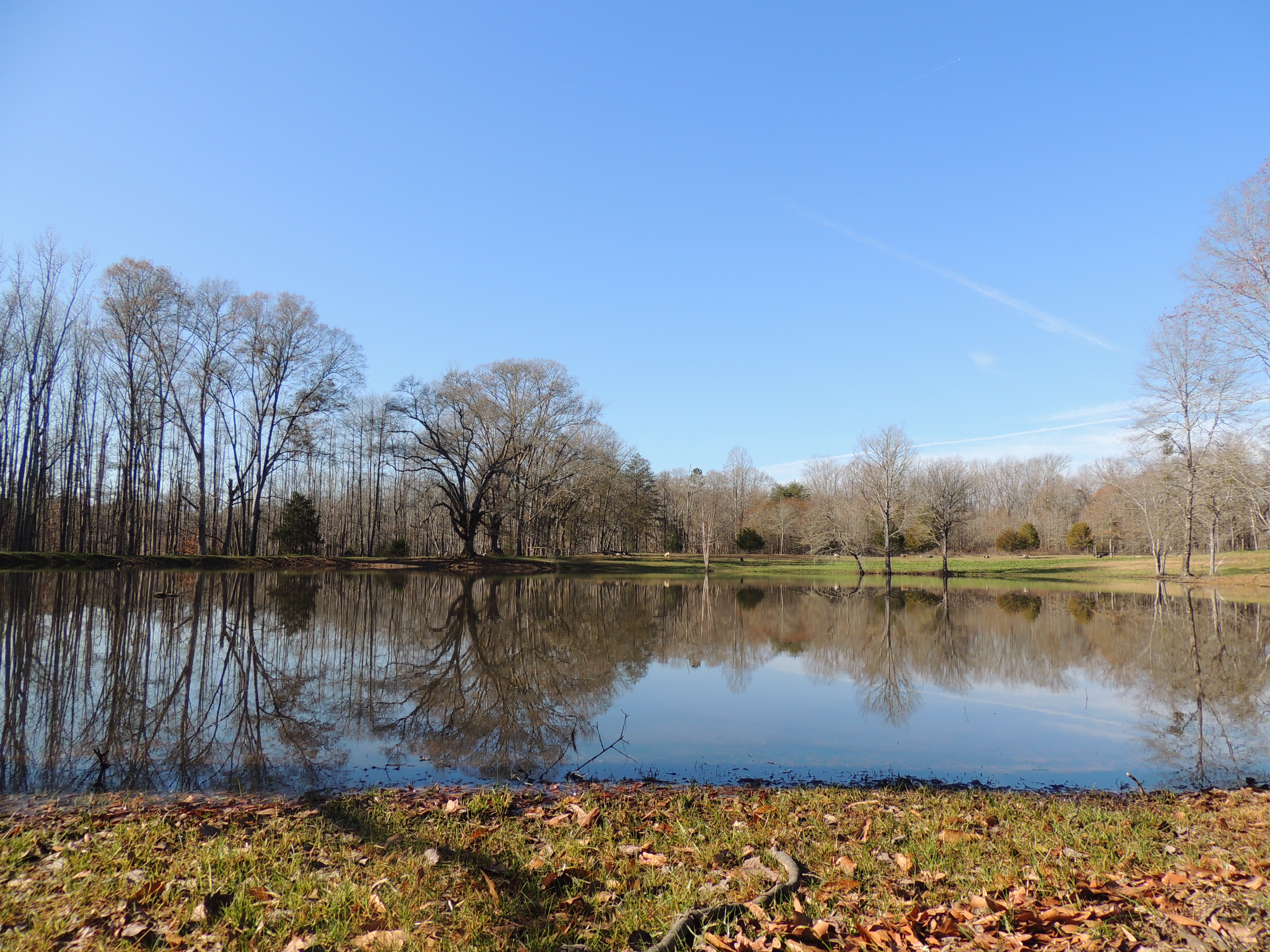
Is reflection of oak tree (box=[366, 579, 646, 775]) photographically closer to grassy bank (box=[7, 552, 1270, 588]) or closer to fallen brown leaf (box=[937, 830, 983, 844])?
fallen brown leaf (box=[937, 830, 983, 844])

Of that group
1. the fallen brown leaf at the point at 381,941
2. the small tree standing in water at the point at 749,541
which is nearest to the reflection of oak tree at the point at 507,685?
the fallen brown leaf at the point at 381,941

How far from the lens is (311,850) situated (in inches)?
155

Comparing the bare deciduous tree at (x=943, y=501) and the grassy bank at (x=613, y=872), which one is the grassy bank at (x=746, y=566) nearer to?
the bare deciduous tree at (x=943, y=501)

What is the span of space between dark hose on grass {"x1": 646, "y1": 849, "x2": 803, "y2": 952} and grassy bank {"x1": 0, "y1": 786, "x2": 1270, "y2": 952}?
0.08m

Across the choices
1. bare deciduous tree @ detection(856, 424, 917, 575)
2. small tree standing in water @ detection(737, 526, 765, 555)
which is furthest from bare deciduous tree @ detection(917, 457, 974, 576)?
small tree standing in water @ detection(737, 526, 765, 555)

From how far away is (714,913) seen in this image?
10.4 ft

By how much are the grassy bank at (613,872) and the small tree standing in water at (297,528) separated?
41517mm

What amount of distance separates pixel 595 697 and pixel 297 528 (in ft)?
129

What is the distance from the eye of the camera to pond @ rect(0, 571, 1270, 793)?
20.8ft

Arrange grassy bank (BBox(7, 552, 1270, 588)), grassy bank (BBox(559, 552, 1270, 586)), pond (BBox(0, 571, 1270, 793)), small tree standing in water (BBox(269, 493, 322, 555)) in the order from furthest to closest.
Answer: small tree standing in water (BBox(269, 493, 322, 555)) < grassy bank (BBox(559, 552, 1270, 586)) < grassy bank (BBox(7, 552, 1270, 588)) < pond (BBox(0, 571, 1270, 793))

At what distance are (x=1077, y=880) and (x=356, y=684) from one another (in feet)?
29.8

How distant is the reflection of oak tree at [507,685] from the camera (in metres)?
6.86

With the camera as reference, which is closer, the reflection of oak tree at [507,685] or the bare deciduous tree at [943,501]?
the reflection of oak tree at [507,685]

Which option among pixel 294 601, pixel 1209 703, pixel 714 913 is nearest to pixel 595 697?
pixel 714 913
